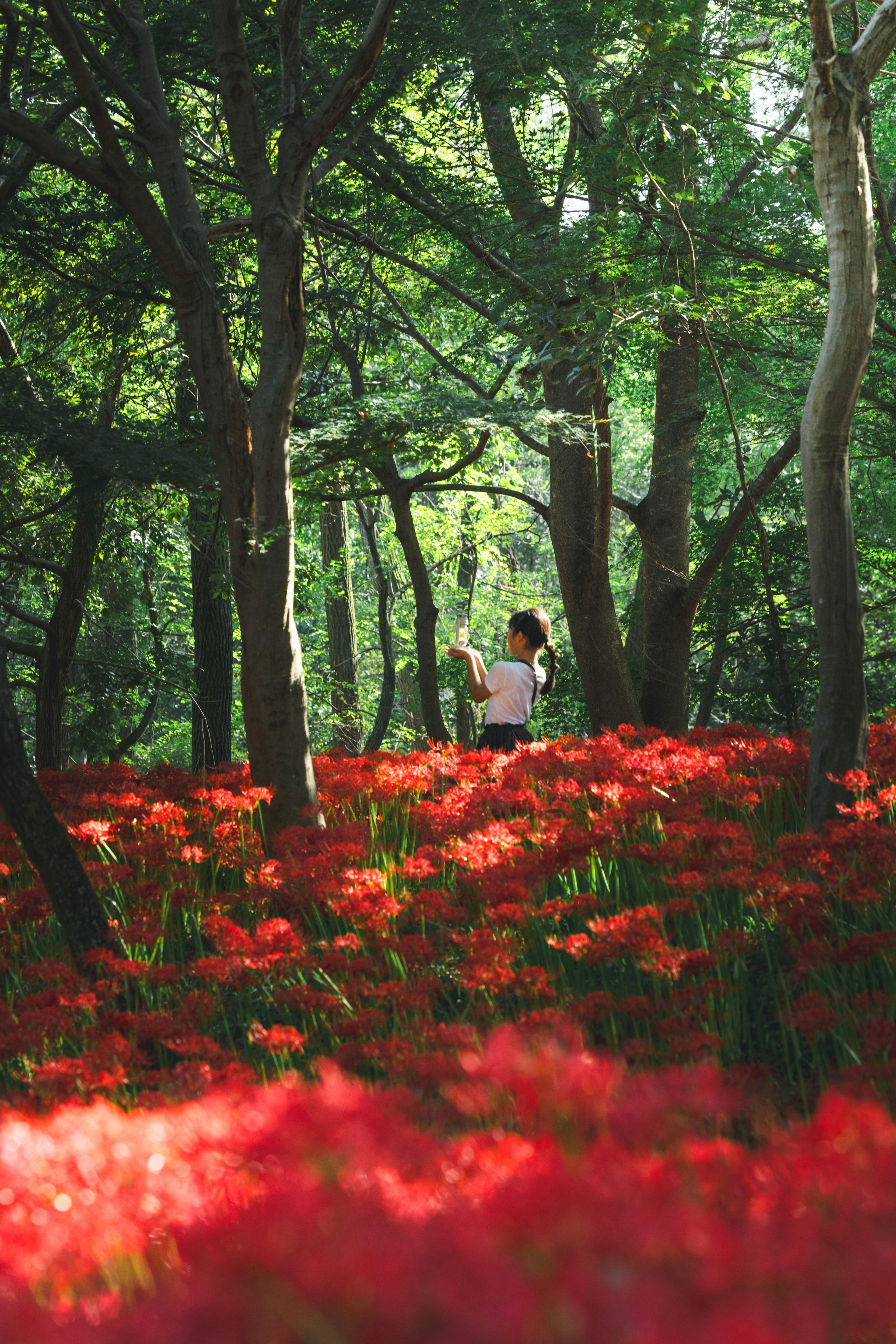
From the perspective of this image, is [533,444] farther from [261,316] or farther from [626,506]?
[261,316]

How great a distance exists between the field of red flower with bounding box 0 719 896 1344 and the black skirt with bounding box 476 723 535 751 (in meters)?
0.97

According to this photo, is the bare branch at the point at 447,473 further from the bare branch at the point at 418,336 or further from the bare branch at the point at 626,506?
the bare branch at the point at 626,506

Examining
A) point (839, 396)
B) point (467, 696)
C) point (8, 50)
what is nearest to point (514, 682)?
point (839, 396)

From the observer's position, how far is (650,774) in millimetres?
4875

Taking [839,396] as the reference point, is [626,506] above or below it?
above

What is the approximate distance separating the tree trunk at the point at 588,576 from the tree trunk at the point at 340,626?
697 centimetres

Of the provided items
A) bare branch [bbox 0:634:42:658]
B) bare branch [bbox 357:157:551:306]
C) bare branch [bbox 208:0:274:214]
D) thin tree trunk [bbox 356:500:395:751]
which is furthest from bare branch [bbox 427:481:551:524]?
bare branch [bbox 208:0:274:214]

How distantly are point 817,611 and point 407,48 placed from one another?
5.30 meters

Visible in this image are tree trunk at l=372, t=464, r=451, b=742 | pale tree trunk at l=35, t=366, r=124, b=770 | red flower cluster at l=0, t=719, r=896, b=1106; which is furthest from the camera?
tree trunk at l=372, t=464, r=451, b=742

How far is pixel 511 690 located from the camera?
700cm

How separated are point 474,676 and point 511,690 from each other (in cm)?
28

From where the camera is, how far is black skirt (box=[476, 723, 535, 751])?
23.1 ft

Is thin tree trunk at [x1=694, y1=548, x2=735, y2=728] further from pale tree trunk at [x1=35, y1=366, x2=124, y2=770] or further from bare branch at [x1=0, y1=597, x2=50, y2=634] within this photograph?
bare branch at [x1=0, y1=597, x2=50, y2=634]

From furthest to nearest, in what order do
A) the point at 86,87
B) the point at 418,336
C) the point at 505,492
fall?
the point at 418,336 → the point at 505,492 → the point at 86,87
